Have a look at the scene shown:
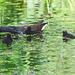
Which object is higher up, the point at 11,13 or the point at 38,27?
the point at 11,13

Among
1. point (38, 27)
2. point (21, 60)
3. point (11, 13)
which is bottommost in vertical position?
point (21, 60)

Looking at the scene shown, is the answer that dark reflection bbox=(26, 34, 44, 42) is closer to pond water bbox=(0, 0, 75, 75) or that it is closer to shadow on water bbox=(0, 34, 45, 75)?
pond water bbox=(0, 0, 75, 75)

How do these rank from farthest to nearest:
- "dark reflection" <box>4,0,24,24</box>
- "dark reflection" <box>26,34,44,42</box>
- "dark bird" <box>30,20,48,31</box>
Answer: "dark reflection" <box>4,0,24,24</box> < "dark bird" <box>30,20,48,31</box> < "dark reflection" <box>26,34,44,42</box>

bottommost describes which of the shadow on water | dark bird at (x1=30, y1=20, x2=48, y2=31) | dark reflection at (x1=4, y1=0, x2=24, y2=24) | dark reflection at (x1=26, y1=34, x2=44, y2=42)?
the shadow on water

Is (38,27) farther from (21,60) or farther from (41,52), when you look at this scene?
(21,60)

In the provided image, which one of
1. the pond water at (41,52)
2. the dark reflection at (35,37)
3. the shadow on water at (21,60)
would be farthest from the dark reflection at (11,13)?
the shadow on water at (21,60)

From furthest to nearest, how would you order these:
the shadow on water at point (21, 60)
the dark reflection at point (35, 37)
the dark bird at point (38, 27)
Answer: the dark bird at point (38, 27)
the dark reflection at point (35, 37)
the shadow on water at point (21, 60)

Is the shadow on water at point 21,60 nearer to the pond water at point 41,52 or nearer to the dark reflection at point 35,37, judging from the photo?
the pond water at point 41,52

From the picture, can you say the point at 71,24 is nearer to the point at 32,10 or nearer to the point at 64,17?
the point at 64,17

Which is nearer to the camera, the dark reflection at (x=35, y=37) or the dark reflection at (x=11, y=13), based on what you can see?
the dark reflection at (x=35, y=37)

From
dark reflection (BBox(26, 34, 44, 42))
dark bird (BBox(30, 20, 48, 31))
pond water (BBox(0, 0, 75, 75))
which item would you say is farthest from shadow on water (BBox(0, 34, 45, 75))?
dark bird (BBox(30, 20, 48, 31))

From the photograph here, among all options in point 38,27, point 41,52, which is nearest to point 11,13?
point 38,27

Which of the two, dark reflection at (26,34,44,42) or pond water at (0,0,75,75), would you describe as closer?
pond water at (0,0,75,75)

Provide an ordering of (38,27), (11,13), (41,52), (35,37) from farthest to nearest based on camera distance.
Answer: (11,13), (38,27), (35,37), (41,52)
